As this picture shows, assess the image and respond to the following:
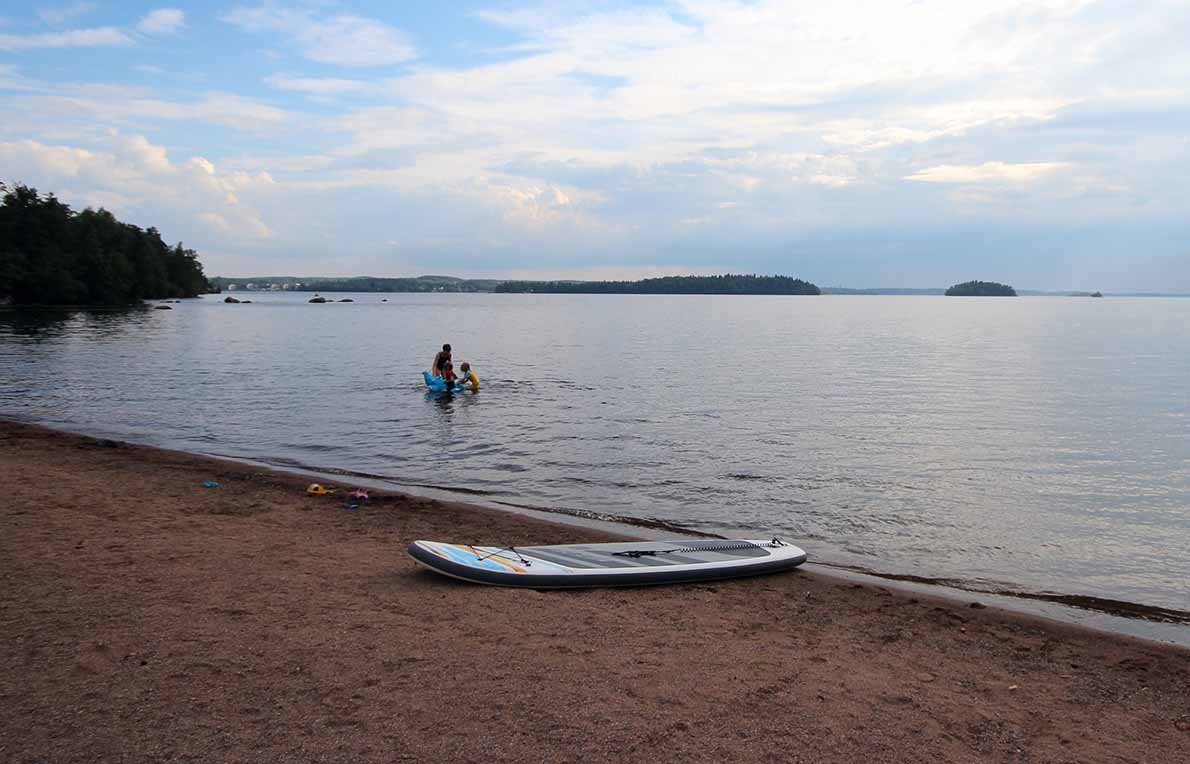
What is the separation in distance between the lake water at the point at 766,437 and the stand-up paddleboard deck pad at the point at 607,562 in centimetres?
147

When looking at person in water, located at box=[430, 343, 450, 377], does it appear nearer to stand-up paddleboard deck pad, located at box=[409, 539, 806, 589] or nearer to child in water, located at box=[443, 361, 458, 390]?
child in water, located at box=[443, 361, 458, 390]

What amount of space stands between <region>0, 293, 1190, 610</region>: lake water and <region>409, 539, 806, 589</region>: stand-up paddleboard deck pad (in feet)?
4.82

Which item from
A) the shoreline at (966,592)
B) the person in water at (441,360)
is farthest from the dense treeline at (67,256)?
the shoreline at (966,592)

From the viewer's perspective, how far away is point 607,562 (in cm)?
865

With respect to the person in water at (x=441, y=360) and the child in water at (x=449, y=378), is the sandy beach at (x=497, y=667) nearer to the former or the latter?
the child in water at (x=449, y=378)

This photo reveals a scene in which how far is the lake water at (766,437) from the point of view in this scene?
459 inches

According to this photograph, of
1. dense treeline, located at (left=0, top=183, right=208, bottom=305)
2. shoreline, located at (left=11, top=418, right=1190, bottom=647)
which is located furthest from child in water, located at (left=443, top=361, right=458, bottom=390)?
dense treeline, located at (left=0, top=183, right=208, bottom=305)

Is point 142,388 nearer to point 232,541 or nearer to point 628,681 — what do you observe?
point 232,541

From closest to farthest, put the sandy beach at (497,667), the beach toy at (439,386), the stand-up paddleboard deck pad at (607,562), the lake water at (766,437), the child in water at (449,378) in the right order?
the sandy beach at (497,667) < the stand-up paddleboard deck pad at (607,562) < the lake water at (766,437) < the child in water at (449,378) < the beach toy at (439,386)

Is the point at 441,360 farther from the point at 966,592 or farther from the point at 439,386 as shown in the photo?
the point at 966,592

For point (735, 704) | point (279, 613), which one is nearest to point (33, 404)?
point (279, 613)

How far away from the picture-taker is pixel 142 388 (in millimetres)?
27578

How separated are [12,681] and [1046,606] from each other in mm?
9400

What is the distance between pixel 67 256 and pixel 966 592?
10353cm
